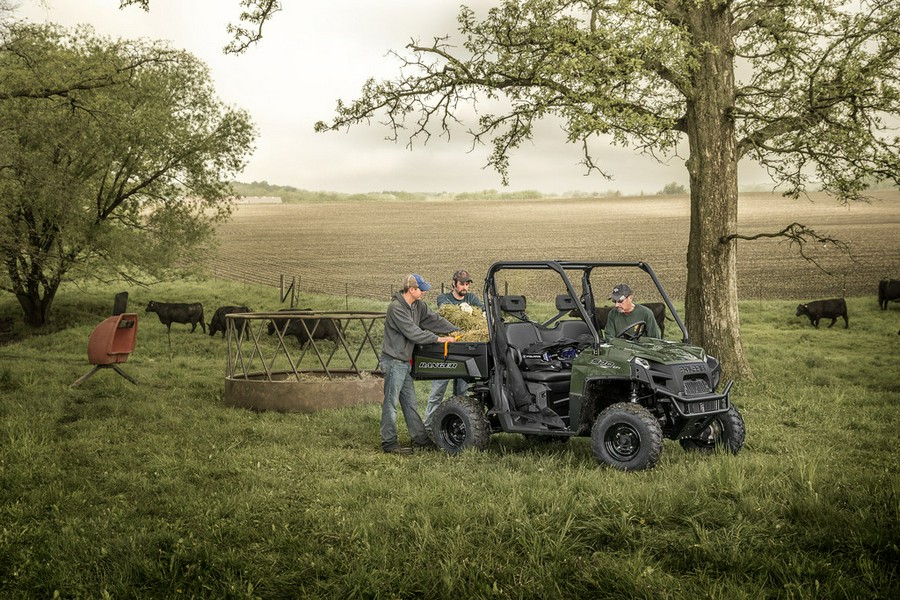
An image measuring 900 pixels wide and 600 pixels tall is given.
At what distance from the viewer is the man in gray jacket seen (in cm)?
1135

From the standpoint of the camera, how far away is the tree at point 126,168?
27641 millimetres

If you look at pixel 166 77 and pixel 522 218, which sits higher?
pixel 166 77

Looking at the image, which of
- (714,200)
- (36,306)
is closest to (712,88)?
(714,200)

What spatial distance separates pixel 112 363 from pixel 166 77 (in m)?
18.6

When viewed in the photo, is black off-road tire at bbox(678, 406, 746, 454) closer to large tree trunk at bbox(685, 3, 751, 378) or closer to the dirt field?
large tree trunk at bbox(685, 3, 751, 378)

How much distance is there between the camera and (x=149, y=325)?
32.4 meters

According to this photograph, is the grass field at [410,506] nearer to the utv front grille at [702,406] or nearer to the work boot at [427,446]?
the utv front grille at [702,406]

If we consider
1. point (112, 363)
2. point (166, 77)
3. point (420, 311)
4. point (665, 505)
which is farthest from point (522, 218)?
point (665, 505)

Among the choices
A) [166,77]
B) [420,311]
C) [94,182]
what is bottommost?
[420,311]

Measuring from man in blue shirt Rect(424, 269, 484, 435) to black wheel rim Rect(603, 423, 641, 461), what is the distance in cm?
299

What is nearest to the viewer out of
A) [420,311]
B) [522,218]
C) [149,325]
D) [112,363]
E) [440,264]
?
[420,311]

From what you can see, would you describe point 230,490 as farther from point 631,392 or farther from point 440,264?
point 440,264

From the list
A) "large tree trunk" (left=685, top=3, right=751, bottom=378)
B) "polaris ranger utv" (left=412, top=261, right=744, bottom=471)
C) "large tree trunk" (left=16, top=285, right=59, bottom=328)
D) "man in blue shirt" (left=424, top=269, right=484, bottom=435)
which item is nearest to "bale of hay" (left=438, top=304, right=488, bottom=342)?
"man in blue shirt" (left=424, top=269, right=484, bottom=435)

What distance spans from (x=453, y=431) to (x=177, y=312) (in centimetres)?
2123
